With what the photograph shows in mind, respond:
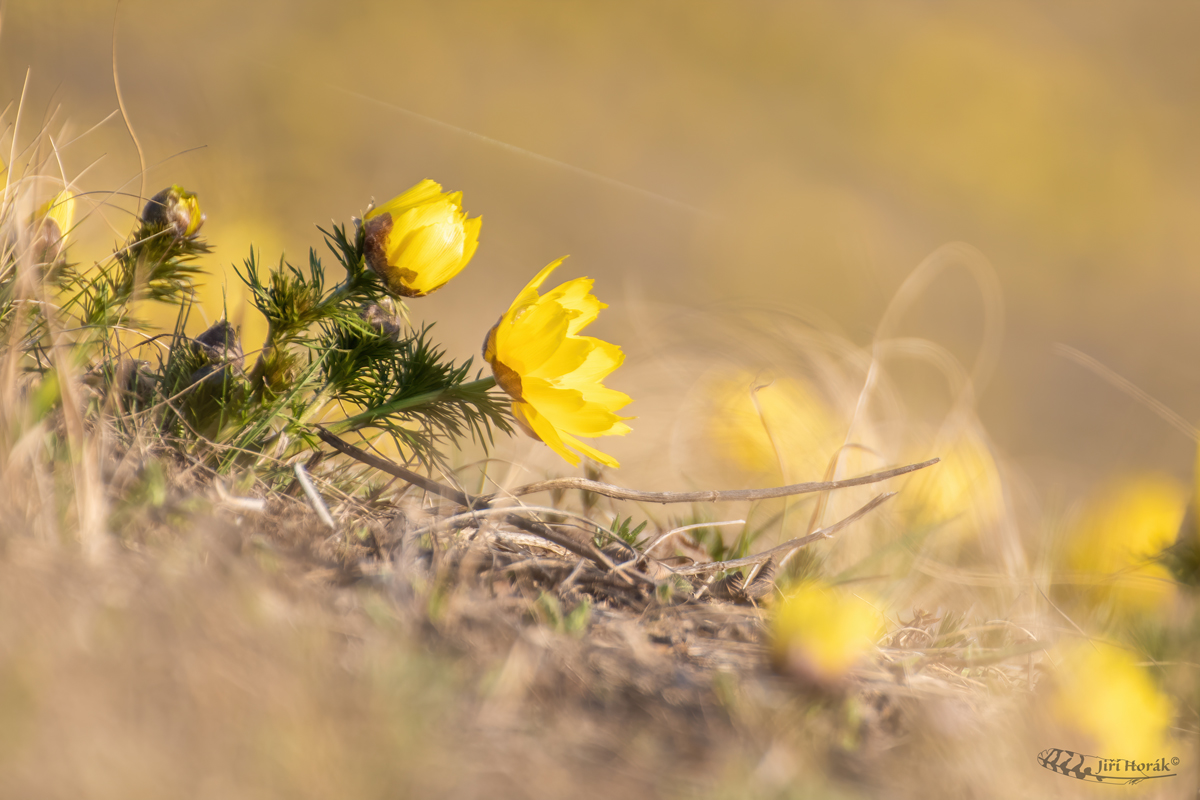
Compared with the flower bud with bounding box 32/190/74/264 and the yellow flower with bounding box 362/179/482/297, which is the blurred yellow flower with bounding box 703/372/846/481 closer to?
the yellow flower with bounding box 362/179/482/297

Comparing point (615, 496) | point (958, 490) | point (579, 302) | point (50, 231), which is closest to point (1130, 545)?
point (958, 490)

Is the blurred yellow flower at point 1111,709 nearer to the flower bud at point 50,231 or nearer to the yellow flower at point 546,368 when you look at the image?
the yellow flower at point 546,368

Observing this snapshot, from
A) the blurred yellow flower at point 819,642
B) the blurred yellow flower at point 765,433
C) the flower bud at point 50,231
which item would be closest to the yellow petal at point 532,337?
the blurred yellow flower at point 819,642

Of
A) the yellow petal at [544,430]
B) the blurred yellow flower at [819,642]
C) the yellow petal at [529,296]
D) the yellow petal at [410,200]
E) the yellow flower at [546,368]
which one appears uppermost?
the yellow petal at [410,200]

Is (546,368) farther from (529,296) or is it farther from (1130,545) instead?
(1130,545)

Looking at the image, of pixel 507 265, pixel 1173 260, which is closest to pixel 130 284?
pixel 507 265

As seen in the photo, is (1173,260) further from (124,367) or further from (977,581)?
(124,367)

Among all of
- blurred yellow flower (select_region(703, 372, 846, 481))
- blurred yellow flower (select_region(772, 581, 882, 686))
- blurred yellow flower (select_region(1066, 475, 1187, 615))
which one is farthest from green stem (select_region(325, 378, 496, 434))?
Result: blurred yellow flower (select_region(703, 372, 846, 481))
